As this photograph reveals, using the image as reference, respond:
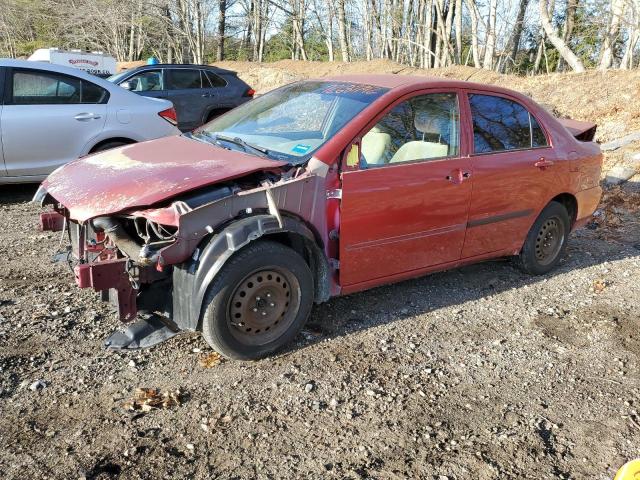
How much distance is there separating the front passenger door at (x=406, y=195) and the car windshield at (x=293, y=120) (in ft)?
0.80

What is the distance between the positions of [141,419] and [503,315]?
9.45 ft

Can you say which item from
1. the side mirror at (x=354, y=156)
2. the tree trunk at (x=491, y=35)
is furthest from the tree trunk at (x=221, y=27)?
the side mirror at (x=354, y=156)

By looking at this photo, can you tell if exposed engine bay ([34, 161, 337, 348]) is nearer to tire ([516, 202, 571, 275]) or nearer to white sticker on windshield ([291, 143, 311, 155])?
white sticker on windshield ([291, 143, 311, 155])

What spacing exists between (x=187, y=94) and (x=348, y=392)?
9.36 m

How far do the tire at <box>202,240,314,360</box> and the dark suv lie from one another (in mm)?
8379

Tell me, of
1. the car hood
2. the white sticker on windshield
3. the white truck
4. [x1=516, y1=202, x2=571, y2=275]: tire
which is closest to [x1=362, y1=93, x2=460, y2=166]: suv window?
the white sticker on windshield

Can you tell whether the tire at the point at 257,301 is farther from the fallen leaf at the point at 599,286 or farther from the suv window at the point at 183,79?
the suv window at the point at 183,79

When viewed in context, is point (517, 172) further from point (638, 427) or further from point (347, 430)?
point (347, 430)

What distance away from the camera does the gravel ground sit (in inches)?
110

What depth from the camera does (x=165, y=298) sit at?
3.47m

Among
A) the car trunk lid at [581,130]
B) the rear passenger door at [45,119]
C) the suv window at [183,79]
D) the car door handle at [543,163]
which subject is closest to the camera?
the car door handle at [543,163]

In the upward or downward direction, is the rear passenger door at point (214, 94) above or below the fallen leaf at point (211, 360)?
above

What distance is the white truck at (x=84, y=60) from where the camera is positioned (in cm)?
1992

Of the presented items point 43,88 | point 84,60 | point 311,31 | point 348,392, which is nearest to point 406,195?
point 348,392
